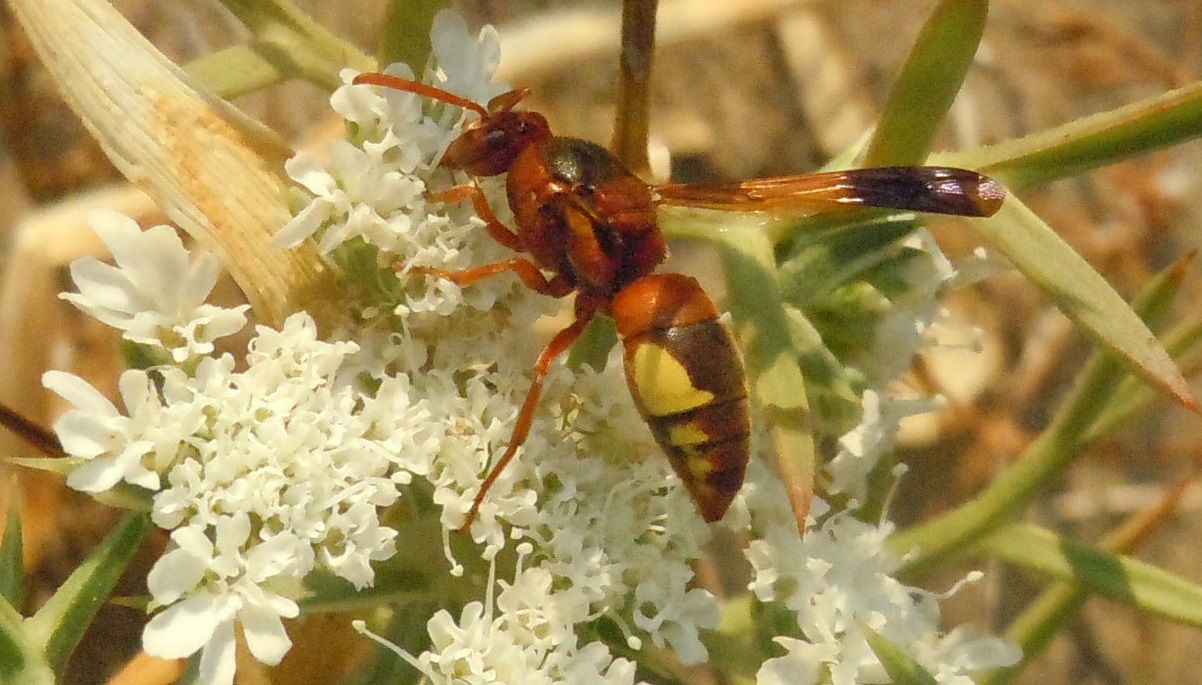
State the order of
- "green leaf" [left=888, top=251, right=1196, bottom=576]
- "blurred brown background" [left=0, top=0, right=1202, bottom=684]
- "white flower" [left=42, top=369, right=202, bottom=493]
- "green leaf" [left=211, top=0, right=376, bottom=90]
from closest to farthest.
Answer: "white flower" [left=42, top=369, right=202, bottom=493], "green leaf" [left=211, top=0, right=376, bottom=90], "green leaf" [left=888, top=251, right=1196, bottom=576], "blurred brown background" [left=0, top=0, right=1202, bottom=684]

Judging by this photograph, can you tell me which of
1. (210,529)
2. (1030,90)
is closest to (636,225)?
(210,529)

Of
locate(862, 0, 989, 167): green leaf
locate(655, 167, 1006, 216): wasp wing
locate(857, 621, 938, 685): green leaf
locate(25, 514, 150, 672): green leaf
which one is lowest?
locate(25, 514, 150, 672): green leaf

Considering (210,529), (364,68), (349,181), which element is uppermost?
(364,68)

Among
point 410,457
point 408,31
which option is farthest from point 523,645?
point 408,31

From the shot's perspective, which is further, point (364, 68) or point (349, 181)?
point (364, 68)

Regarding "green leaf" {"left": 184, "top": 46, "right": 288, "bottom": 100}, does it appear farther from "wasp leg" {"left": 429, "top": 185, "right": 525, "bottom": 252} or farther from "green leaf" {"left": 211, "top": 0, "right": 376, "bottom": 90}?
"wasp leg" {"left": 429, "top": 185, "right": 525, "bottom": 252}

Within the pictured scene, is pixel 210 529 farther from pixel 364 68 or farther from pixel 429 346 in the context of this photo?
pixel 364 68

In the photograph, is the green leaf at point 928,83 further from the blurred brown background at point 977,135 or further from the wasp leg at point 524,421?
the blurred brown background at point 977,135

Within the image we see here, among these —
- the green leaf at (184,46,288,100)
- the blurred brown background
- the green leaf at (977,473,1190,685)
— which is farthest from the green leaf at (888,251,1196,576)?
the blurred brown background
